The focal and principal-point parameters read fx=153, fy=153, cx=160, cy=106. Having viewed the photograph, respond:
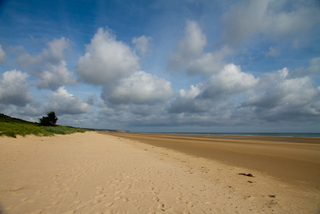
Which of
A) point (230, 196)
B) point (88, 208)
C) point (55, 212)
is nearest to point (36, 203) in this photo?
point (55, 212)

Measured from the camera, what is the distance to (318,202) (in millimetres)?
5762

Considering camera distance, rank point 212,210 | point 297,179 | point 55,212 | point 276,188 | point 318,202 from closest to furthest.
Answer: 1. point 55,212
2. point 212,210
3. point 318,202
4. point 276,188
5. point 297,179

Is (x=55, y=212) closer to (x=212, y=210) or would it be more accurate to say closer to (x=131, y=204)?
(x=131, y=204)

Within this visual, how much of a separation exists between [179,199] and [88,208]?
2823mm

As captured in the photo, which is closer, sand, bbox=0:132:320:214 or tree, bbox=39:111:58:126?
sand, bbox=0:132:320:214

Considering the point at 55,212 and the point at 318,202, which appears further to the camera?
the point at 318,202

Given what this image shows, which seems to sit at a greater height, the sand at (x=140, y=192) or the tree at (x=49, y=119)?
the tree at (x=49, y=119)

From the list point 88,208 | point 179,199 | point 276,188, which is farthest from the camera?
point 276,188

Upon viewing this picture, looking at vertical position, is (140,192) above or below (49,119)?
below

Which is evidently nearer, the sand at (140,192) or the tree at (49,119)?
the sand at (140,192)

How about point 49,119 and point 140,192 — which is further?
point 49,119

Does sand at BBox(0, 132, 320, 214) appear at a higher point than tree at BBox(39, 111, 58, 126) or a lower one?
lower

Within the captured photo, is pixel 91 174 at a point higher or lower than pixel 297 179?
higher

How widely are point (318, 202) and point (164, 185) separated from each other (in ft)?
19.1
